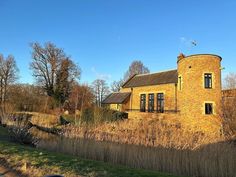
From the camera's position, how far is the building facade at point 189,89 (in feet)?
67.1

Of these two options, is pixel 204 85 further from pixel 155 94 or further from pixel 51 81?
pixel 51 81

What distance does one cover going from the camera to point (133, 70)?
51500mm

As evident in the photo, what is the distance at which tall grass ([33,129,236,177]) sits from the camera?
23.2 feet

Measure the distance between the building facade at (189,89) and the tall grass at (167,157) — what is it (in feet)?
38.6

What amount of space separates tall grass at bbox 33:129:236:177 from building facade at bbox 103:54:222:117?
38.6 ft

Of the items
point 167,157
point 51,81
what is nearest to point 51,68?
point 51,81

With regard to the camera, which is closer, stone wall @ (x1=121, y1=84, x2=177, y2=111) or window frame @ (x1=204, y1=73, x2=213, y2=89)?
window frame @ (x1=204, y1=73, x2=213, y2=89)

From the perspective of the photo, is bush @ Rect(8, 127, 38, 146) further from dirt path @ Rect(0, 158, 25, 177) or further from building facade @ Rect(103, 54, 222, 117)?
building facade @ Rect(103, 54, 222, 117)

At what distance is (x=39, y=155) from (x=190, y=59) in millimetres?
17429

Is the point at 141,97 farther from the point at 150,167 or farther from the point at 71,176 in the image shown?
the point at 71,176

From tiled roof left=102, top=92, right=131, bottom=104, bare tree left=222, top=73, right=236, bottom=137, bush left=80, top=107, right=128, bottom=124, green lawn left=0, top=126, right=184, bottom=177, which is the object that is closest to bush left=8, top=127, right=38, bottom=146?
green lawn left=0, top=126, right=184, bottom=177

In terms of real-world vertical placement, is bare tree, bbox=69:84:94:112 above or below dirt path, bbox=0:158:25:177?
above

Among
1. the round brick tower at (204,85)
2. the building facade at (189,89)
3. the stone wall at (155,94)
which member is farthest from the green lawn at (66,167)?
the stone wall at (155,94)

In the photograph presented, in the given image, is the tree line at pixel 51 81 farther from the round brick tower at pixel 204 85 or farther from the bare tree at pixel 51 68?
the round brick tower at pixel 204 85
